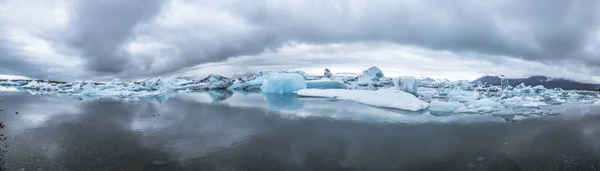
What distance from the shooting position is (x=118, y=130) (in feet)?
38.6

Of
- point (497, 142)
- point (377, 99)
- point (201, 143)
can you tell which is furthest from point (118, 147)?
point (377, 99)

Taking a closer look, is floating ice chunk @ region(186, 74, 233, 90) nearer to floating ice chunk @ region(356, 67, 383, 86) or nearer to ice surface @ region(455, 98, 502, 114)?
floating ice chunk @ region(356, 67, 383, 86)

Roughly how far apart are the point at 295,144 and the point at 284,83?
27.9 metres

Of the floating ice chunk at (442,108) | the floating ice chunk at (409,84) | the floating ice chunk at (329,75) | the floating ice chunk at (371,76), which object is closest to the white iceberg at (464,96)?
the floating ice chunk at (409,84)

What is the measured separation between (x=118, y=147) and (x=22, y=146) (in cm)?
241

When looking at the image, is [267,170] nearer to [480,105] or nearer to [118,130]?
[118,130]

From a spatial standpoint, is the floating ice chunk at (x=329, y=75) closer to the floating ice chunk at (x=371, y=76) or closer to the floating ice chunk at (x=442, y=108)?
the floating ice chunk at (x=371, y=76)

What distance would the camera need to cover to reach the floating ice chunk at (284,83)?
37.3 m

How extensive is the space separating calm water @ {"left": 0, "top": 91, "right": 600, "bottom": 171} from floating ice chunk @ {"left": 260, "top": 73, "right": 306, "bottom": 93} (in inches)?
876

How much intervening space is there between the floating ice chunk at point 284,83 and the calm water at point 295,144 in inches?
876

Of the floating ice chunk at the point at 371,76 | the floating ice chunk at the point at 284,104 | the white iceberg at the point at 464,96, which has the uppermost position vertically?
the floating ice chunk at the point at 371,76

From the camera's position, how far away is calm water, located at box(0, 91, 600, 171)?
24.7ft

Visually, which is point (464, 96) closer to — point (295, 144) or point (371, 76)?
point (371, 76)

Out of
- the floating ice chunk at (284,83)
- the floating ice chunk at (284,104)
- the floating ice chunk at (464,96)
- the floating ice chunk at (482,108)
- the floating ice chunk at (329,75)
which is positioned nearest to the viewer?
the floating ice chunk at (482,108)
